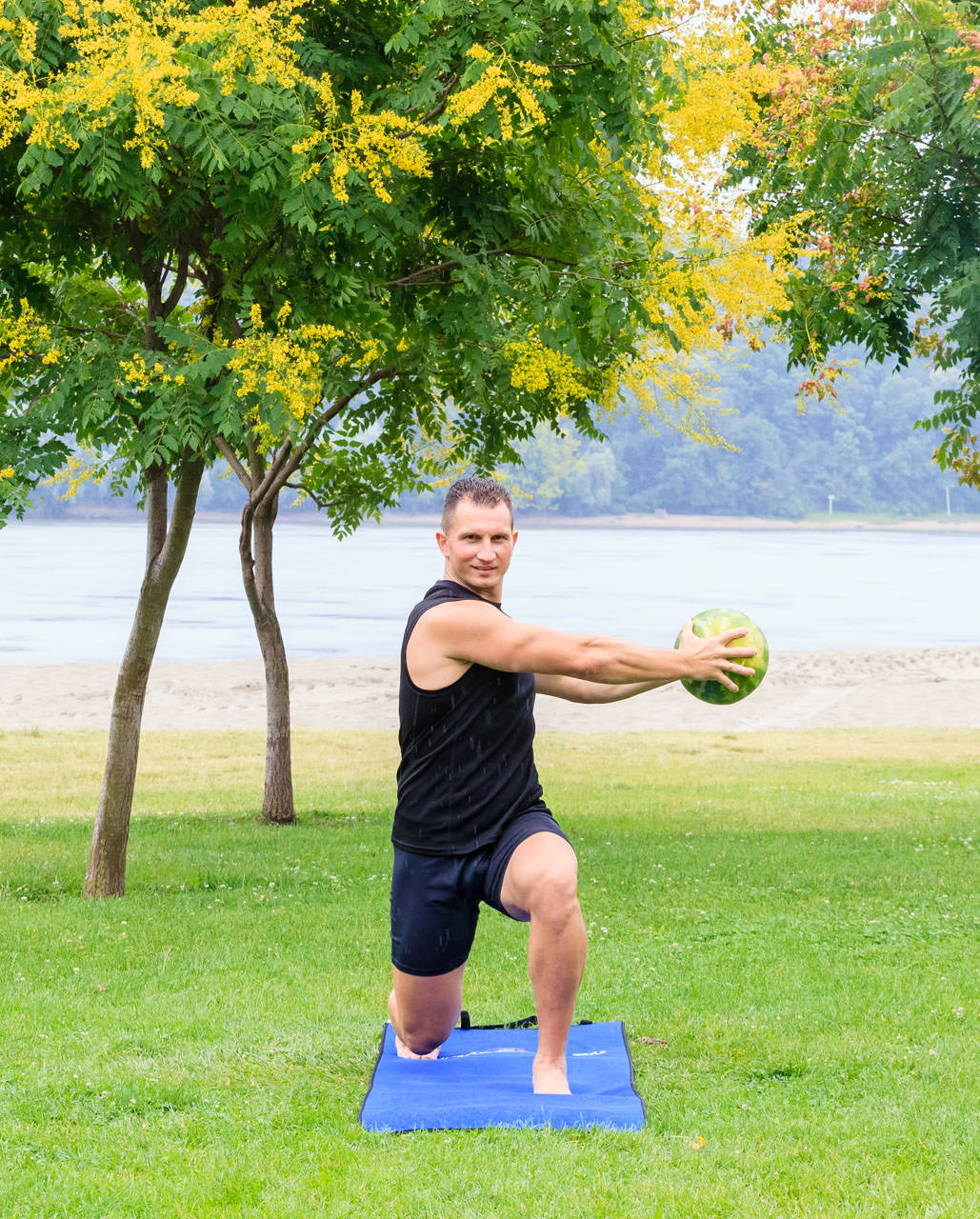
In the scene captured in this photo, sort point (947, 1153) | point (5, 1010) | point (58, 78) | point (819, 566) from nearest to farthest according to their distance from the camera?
point (947, 1153), point (5, 1010), point (58, 78), point (819, 566)

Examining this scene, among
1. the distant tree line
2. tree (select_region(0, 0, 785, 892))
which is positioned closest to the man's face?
tree (select_region(0, 0, 785, 892))

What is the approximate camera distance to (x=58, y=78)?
7270 mm

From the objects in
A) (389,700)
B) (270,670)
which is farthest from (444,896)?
(389,700)

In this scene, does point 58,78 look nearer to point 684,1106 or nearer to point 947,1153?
point 684,1106

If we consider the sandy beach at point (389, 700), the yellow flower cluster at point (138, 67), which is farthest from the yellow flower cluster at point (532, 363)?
the sandy beach at point (389, 700)

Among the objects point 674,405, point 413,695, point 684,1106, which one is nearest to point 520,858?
point 413,695

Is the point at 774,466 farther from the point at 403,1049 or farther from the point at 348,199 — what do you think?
the point at 403,1049

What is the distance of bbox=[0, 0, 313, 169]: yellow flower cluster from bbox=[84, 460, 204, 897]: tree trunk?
2.37 metres

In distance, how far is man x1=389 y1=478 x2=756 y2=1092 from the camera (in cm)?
479

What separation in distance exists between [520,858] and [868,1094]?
66.0 inches

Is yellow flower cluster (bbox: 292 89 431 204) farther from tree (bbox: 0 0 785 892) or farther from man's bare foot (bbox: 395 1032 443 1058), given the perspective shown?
man's bare foot (bbox: 395 1032 443 1058)

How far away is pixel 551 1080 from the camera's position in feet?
16.7

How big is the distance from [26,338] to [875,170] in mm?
6807

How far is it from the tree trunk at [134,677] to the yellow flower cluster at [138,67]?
2366mm
